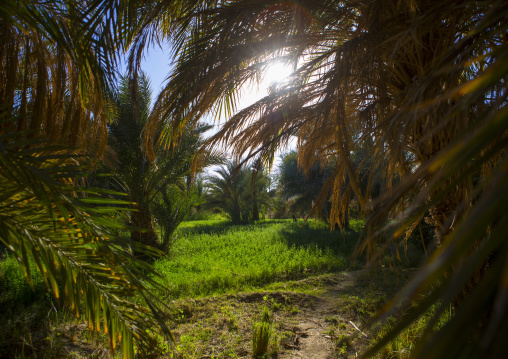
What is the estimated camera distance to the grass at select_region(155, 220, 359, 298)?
6.33 m

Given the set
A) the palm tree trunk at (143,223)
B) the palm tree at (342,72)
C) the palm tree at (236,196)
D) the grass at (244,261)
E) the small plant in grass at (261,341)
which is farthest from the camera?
the palm tree at (236,196)

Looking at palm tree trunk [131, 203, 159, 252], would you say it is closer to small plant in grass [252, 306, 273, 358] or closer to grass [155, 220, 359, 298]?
grass [155, 220, 359, 298]

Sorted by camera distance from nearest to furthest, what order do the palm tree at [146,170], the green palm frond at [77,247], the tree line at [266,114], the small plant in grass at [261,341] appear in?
the tree line at [266,114] < the green palm frond at [77,247] < the small plant in grass at [261,341] < the palm tree at [146,170]

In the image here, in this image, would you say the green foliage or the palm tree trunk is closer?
the palm tree trunk

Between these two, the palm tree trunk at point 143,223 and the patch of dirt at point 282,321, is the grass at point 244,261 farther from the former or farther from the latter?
the palm tree trunk at point 143,223

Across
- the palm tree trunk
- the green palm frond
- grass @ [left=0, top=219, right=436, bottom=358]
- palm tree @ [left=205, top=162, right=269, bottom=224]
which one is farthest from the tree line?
palm tree @ [left=205, top=162, right=269, bottom=224]

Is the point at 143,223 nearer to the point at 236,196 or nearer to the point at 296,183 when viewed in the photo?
the point at 296,183

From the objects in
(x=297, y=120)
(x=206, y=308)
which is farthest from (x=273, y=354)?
(x=297, y=120)

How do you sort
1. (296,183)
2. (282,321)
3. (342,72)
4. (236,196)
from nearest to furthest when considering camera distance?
(342,72)
(282,321)
(296,183)
(236,196)

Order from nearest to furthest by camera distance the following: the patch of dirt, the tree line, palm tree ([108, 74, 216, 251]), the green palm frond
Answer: the tree line → the green palm frond → the patch of dirt → palm tree ([108, 74, 216, 251])

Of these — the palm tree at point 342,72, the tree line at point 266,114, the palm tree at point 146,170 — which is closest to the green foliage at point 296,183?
the palm tree at point 146,170

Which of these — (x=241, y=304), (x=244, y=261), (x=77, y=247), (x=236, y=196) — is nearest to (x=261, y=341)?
(x=241, y=304)

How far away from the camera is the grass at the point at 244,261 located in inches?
A: 249

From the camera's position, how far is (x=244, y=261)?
8.32 m
